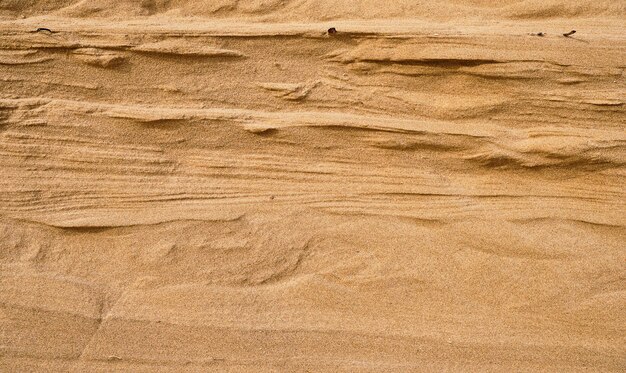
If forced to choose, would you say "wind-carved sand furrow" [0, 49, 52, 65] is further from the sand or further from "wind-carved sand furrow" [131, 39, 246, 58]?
"wind-carved sand furrow" [131, 39, 246, 58]

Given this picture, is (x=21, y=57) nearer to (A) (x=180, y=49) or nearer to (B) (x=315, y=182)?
(A) (x=180, y=49)

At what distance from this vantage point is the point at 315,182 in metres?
1.61

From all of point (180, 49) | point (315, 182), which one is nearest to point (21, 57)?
point (180, 49)

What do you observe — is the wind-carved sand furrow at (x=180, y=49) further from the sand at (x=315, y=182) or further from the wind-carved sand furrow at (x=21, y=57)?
the wind-carved sand furrow at (x=21, y=57)

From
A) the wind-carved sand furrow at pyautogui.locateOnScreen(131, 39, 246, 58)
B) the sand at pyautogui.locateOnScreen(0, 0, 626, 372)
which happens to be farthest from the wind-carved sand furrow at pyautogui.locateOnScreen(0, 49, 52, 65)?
the wind-carved sand furrow at pyautogui.locateOnScreen(131, 39, 246, 58)

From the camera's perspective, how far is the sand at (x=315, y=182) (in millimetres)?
1469

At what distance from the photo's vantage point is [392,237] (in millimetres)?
1563

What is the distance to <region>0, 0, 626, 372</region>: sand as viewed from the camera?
147cm

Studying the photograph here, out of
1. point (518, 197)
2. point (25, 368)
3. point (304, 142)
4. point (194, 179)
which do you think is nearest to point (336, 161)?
point (304, 142)

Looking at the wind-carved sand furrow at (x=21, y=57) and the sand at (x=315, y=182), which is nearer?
the sand at (x=315, y=182)

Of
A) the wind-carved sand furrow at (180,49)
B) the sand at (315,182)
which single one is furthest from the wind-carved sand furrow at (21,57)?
the wind-carved sand furrow at (180,49)

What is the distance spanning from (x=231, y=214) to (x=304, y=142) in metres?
0.29

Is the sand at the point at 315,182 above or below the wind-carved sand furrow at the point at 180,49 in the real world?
below

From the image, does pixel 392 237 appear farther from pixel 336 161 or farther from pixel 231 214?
pixel 231 214
